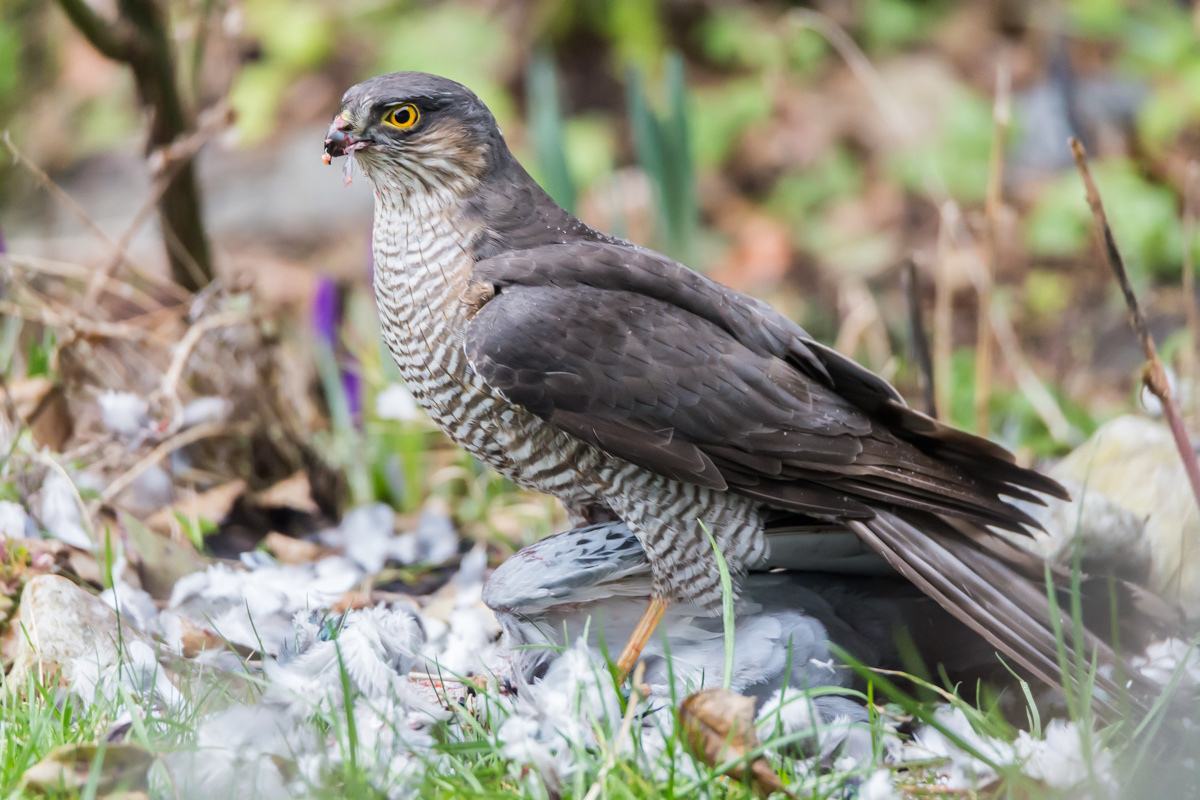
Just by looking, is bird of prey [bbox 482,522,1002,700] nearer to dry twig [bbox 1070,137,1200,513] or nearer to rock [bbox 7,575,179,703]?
dry twig [bbox 1070,137,1200,513]

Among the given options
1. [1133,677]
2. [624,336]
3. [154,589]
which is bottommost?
[154,589]

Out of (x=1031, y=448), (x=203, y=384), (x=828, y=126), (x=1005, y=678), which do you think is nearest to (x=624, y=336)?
(x=1005, y=678)

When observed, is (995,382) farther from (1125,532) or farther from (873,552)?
(873,552)

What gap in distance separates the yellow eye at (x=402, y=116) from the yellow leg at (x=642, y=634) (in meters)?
1.21

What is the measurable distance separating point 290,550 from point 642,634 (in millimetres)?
Result: 1311

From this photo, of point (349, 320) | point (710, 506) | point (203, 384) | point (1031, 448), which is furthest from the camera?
point (349, 320)

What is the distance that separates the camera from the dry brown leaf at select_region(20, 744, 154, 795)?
1853 millimetres

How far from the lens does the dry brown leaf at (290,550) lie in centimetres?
336

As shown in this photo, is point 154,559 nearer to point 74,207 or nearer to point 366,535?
point 366,535

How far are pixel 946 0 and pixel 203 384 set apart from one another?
5.92 m

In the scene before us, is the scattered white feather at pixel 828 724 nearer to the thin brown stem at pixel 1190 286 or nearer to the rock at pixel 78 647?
the rock at pixel 78 647

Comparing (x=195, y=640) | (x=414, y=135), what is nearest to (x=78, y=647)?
(x=195, y=640)

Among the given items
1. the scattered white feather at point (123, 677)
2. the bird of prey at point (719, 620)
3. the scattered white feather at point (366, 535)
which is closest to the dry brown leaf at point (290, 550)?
the scattered white feather at point (366, 535)

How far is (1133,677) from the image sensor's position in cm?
232
